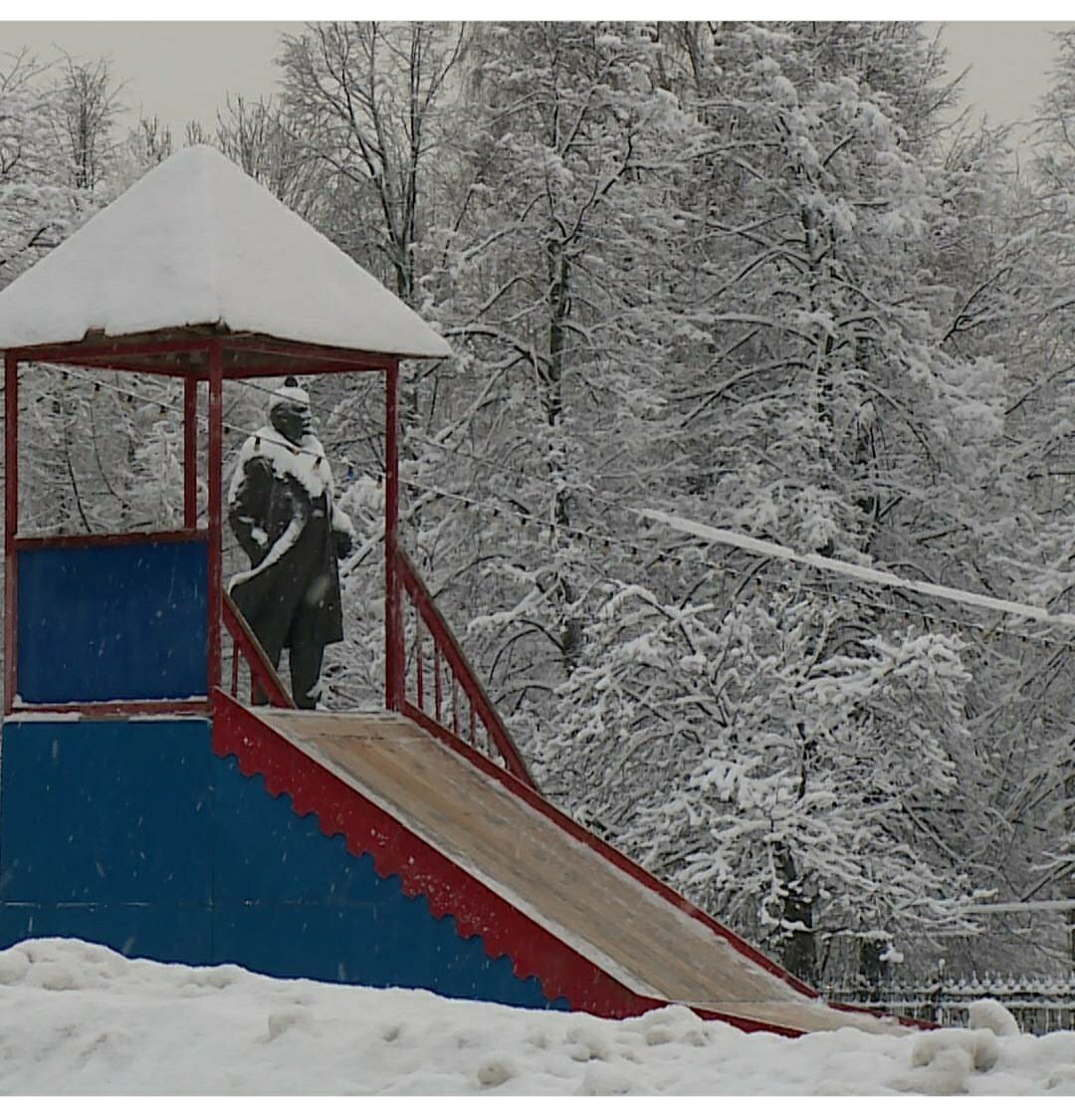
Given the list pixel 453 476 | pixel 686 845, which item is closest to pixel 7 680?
pixel 686 845

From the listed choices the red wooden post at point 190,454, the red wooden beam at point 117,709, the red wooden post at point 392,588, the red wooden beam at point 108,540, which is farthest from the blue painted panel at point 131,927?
the red wooden post at point 190,454

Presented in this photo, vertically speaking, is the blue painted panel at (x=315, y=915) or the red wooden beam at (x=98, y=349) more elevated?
the red wooden beam at (x=98, y=349)

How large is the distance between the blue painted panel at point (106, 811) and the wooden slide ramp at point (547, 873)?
0.53 m

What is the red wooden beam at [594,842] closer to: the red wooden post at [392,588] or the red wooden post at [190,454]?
the red wooden post at [392,588]

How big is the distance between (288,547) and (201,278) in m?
1.91

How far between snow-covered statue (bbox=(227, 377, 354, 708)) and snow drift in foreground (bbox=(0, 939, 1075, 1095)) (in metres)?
5.00

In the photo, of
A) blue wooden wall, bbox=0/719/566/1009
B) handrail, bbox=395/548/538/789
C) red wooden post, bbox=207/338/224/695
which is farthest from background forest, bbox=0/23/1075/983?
red wooden post, bbox=207/338/224/695

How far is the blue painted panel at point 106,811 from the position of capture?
1088 cm

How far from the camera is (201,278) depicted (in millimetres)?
10977

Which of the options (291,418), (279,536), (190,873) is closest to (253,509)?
(279,536)

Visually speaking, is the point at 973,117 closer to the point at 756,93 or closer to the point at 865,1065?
the point at 756,93

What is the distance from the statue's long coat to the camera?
40.7ft

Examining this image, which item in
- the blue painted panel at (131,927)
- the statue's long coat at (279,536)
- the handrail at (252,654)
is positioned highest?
the statue's long coat at (279,536)

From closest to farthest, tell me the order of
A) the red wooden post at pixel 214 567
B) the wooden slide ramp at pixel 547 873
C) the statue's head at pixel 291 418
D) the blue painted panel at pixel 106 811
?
the wooden slide ramp at pixel 547 873 → the blue painted panel at pixel 106 811 → the red wooden post at pixel 214 567 → the statue's head at pixel 291 418
